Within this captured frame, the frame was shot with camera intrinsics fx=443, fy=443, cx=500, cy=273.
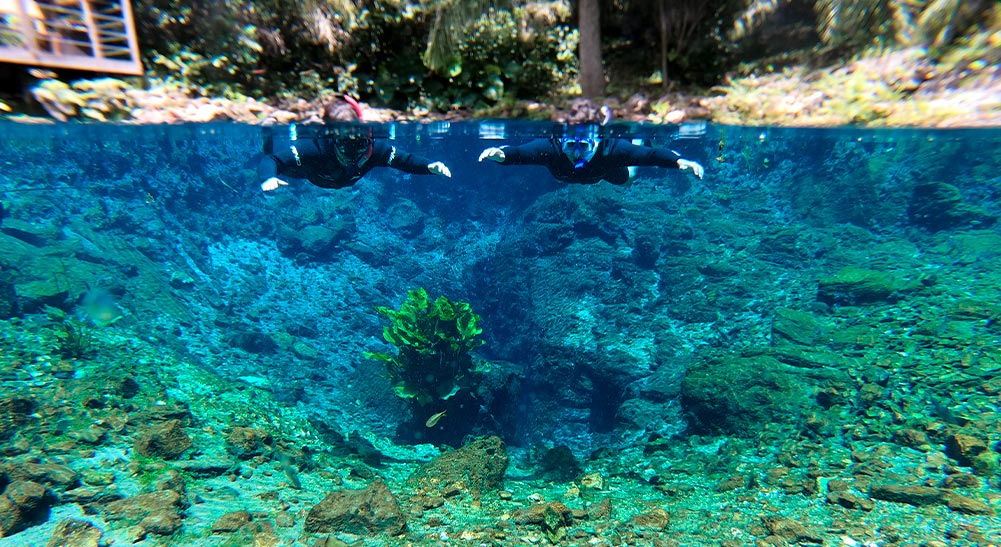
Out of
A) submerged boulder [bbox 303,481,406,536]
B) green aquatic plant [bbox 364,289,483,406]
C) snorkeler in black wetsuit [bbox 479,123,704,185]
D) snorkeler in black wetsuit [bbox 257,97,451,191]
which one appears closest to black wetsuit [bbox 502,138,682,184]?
snorkeler in black wetsuit [bbox 479,123,704,185]

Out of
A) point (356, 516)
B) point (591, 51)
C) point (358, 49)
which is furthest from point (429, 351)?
point (591, 51)

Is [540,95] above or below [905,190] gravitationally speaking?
above

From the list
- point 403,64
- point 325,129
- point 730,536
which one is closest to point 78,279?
point 325,129

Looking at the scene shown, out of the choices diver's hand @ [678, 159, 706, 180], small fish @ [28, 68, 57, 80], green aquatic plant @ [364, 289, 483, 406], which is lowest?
green aquatic plant @ [364, 289, 483, 406]

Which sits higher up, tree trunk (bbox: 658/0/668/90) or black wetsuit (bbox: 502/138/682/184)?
tree trunk (bbox: 658/0/668/90)

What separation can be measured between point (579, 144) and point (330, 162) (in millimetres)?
4342

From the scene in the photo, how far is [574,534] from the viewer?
4.92 m

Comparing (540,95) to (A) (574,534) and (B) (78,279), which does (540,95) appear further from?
(B) (78,279)

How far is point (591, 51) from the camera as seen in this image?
15.0 feet

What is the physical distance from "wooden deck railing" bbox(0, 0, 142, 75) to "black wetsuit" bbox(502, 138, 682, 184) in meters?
4.29

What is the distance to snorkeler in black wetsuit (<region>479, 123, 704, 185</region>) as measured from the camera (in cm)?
638

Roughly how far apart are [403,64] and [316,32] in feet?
2.91

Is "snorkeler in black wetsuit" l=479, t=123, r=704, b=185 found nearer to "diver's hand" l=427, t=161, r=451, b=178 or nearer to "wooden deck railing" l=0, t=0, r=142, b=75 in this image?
"diver's hand" l=427, t=161, r=451, b=178

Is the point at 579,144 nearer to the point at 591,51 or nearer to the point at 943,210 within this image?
the point at 591,51
